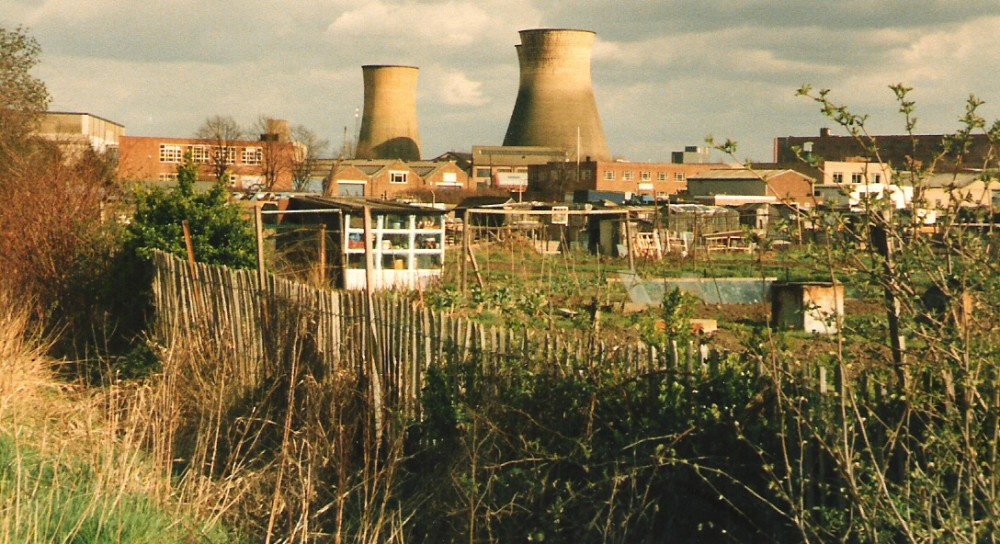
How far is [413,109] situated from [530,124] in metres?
8.67

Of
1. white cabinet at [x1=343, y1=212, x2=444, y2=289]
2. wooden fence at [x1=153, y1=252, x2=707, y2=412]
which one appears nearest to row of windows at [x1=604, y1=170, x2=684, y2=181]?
white cabinet at [x1=343, y1=212, x2=444, y2=289]

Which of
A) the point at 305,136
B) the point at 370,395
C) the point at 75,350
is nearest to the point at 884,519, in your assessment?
the point at 370,395

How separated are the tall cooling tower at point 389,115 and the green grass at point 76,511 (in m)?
79.8

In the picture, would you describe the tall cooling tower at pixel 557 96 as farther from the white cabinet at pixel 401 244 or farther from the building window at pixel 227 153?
the white cabinet at pixel 401 244

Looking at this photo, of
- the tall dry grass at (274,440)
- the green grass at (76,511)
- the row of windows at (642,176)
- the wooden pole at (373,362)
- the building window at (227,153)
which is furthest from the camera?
the row of windows at (642,176)

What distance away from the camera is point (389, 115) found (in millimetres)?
86625

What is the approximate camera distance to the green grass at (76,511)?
5344mm

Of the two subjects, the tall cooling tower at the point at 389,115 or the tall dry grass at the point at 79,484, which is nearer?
the tall dry grass at the point at 79,484

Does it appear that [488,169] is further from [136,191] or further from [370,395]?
[370,395]

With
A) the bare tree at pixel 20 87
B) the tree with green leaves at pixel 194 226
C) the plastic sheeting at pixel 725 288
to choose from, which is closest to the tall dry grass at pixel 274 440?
the tree with green leaves at pixel 194 226

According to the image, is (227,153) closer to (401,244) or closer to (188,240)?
(401,244)

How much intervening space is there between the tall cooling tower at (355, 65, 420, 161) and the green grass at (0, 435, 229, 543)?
7978 cm

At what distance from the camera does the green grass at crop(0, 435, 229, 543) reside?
17.5 ft

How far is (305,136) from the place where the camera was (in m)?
91.4
